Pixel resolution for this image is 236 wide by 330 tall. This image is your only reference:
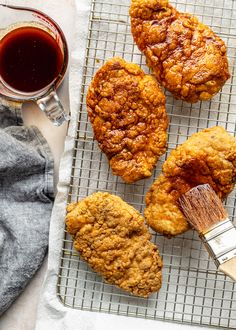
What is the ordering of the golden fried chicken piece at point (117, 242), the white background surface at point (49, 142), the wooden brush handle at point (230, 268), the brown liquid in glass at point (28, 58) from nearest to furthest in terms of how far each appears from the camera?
the wooden brush handle at point (230, 268)
the golden fried chicken piece at point (117, 242)
the brown liquid in glass at point (28, 58)
the white background surface at point (49, 142)

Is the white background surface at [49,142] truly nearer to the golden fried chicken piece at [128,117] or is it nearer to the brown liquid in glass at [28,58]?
the brown liquid in glass at [28,58]

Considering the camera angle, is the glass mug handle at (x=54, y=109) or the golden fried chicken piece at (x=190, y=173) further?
the glass mug handle at (x=54, y=109)

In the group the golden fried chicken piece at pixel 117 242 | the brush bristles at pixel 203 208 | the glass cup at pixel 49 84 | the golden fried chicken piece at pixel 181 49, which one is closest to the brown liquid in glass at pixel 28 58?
the glass cup at pixel 49 84

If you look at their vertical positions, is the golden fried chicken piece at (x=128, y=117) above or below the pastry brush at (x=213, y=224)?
above

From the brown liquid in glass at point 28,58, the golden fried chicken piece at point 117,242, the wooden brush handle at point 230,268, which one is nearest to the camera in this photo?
the wooden brush handle at point 230,268

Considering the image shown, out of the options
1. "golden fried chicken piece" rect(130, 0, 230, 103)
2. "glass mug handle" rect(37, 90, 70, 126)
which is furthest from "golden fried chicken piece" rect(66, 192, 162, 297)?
"golden fried chicken piece" rect(130, 0, 230, 103)

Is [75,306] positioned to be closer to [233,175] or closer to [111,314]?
[111,314]

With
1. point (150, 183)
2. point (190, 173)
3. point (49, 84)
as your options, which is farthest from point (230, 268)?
point (49, 84)

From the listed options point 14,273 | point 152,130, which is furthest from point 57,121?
point 14,273
